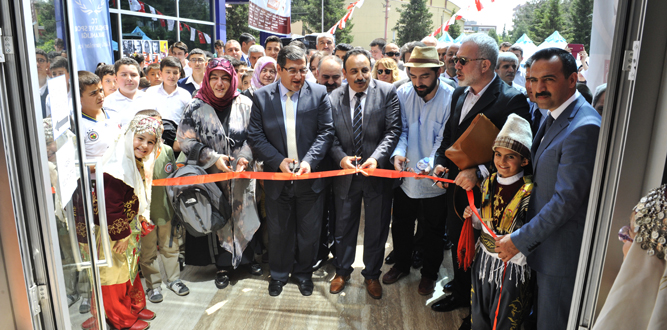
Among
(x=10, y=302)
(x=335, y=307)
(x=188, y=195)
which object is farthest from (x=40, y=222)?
(x=335, y=307)

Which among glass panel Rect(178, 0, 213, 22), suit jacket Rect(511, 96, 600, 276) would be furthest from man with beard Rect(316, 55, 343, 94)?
glass panel Rect(178, 0, 213, 22)

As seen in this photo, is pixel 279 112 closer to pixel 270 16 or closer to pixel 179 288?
pixel 179 288

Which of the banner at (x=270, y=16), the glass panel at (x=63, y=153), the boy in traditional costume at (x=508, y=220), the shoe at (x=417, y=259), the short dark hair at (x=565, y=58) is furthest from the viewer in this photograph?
the banner at (x=270, y=16)

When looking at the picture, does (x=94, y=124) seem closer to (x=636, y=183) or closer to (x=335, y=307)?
(x=335, y=307)

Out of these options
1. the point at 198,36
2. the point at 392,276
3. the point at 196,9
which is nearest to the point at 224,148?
the point at 392,276

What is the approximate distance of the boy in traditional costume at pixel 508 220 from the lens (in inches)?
98.9

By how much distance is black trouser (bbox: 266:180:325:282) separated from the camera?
3.60 metres

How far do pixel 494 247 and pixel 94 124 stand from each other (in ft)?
8.99

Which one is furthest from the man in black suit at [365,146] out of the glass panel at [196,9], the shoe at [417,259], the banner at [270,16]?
the glass panel at [196,9]

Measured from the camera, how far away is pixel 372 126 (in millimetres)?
3523

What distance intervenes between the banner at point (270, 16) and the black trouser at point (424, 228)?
6.37m

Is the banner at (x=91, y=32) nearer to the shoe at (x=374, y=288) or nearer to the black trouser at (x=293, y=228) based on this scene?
the black trouser at (x=293, y=228)

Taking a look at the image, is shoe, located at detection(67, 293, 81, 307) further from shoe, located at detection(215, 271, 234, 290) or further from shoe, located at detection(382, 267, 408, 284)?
shoe, located at detection(382, 267, 408, 284)

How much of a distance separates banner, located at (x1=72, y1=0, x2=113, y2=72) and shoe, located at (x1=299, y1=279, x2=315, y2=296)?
11.5 feet
